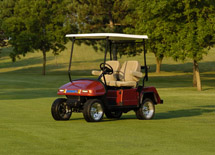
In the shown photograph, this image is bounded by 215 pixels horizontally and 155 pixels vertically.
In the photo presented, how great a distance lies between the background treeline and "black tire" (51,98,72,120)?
18.6m

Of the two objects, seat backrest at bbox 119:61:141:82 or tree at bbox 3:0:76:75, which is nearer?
seat backrest at bbox 119:61:141:82

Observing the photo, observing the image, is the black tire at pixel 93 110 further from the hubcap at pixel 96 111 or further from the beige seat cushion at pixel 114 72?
the beige seat cushion at pixel 114 72

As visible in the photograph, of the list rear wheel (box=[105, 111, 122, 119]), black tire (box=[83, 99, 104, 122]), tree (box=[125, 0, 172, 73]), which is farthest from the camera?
tree (box=[125, 0, 172, 73])

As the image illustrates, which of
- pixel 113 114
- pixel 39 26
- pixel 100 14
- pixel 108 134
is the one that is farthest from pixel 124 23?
pixel 108 134

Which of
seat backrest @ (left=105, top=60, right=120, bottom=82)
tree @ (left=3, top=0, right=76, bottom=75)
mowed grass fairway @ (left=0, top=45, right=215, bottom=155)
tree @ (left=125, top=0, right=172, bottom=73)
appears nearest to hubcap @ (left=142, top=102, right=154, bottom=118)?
mowed grass fairway @ (left=0, top=45, right=215, bottom=155)

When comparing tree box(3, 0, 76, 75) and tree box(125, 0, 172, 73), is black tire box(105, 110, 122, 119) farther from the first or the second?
tree box(3, 0, 76, 75)

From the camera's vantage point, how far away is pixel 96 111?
13.8 meters

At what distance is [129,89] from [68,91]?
1.80m

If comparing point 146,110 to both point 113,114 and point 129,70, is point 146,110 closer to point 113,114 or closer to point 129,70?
point 113,114

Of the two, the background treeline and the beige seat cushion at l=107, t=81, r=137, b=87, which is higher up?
the background treeline

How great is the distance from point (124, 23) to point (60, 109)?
42.1 m

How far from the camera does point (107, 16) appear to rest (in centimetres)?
5753

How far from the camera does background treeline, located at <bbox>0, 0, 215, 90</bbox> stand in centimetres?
3247

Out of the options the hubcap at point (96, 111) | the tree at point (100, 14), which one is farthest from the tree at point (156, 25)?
the hubcap at point (96, 111)
